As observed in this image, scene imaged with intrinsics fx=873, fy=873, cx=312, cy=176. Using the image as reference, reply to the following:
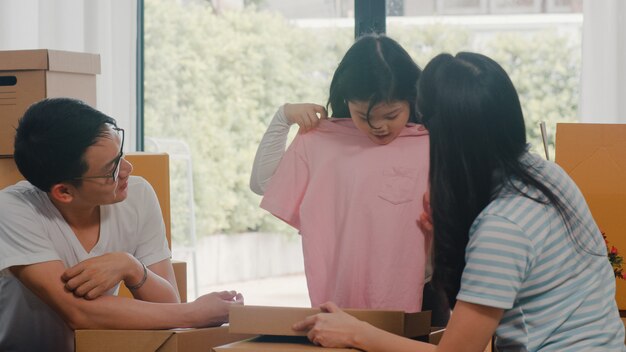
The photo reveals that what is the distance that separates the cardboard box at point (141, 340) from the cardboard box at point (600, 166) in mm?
1087

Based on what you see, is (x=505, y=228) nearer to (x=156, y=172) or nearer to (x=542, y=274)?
(x=542, y=274)

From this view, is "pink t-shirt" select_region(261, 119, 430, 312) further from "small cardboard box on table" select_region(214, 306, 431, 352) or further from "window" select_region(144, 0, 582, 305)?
"window" select_region(144, 0, 582, 305)

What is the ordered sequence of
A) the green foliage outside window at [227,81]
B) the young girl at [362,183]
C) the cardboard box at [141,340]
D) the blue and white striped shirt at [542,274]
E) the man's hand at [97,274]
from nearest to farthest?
the blue and white striped shirt at [542,274]
the cardboard box at [141,340]
the man's hand at [97,274]
the young girl at [362,183]
the green foliage outside window at [227,81]

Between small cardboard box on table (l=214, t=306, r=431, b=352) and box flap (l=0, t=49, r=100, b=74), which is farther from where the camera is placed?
box flap (l=0, t=49, r=100, b=74)

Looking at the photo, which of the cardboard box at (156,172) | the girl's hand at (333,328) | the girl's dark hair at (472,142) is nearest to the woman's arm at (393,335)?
the girl's hand at (333,328)

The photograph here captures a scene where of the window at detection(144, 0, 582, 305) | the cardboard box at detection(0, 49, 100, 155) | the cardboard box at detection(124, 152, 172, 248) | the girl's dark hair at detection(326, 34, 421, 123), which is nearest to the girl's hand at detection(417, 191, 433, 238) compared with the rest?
the girl's dark hair at detection(326, 34, 421, 123)

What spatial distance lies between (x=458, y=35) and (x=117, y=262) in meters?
1.94

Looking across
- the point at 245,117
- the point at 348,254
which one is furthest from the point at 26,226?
the point at 245,117

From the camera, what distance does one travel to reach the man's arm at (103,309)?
1.70 m

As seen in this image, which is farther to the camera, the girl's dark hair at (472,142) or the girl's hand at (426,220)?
the girl's hand at (426,220)

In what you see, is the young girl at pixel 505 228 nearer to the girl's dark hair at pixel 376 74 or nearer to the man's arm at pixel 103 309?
the girl's dark hair at pixel 376 74

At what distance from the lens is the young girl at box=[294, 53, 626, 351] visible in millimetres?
1372

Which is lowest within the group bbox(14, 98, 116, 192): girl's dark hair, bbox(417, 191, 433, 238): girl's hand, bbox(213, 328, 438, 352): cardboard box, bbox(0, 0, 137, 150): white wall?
bbox(213, 328, 438, 352): cardboard box

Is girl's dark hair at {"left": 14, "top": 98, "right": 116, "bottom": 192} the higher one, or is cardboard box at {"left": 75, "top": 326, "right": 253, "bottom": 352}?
girl's dark hair at {"left": 14, "top": 98, "right": 116, "bottom": 192}
